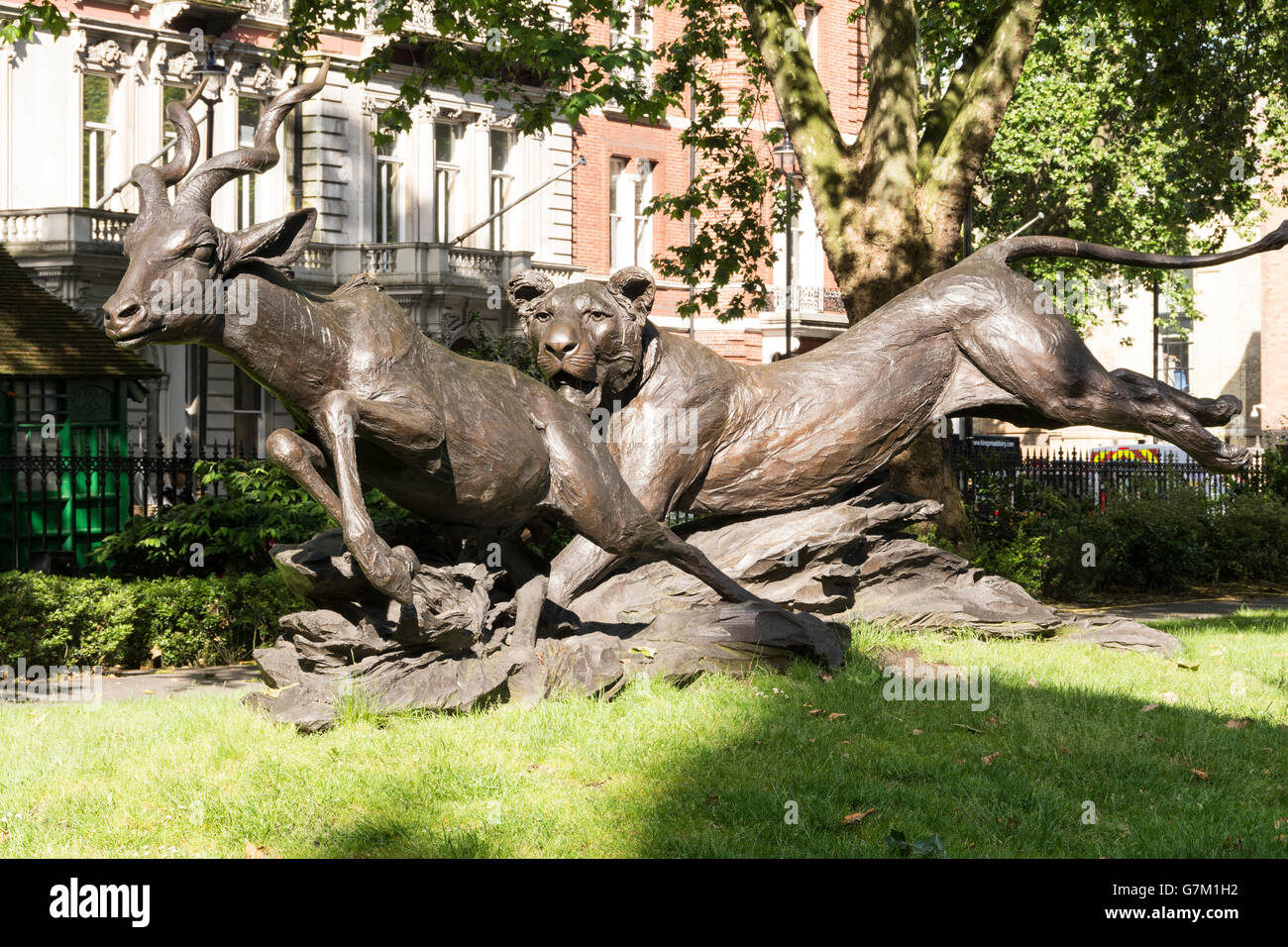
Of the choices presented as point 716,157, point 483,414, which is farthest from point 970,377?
point 716,157

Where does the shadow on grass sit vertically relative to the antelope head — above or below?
below

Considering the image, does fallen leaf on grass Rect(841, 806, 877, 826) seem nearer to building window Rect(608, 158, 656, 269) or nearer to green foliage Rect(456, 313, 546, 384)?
green foliage Rect(456, 313, 546, 384)

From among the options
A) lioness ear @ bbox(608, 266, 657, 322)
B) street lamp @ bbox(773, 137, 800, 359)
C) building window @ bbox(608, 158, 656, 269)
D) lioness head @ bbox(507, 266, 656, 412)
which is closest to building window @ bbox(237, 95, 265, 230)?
building window @ bbox(608, 158, 656, 269)

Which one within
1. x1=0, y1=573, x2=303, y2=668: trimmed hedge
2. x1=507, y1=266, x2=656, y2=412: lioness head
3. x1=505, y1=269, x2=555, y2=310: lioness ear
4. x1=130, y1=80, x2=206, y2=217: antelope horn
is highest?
x1=130, y1=80, x2=206, y2=217: antelope horn

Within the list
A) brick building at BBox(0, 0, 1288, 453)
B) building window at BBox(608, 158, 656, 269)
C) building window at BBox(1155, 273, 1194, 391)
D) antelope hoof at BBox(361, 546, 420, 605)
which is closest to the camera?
antelope hoof at BBox(361, 546, 420, 605)

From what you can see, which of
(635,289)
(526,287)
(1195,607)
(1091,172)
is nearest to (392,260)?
(1091,172)

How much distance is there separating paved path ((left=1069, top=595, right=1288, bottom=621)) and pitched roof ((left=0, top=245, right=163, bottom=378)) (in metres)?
10.2

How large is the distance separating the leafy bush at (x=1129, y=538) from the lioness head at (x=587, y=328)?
6.93m

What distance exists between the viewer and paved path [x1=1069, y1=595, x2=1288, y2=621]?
44.1 feet

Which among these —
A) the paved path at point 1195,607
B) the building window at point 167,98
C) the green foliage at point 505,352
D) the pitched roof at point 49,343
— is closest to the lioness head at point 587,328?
the green foliage at point 505,352

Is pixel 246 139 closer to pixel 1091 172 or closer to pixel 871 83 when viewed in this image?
pixel 1091 172

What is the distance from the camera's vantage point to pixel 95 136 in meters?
26.7

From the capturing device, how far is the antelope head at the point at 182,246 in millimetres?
5609

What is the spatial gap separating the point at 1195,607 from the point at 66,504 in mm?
11877
